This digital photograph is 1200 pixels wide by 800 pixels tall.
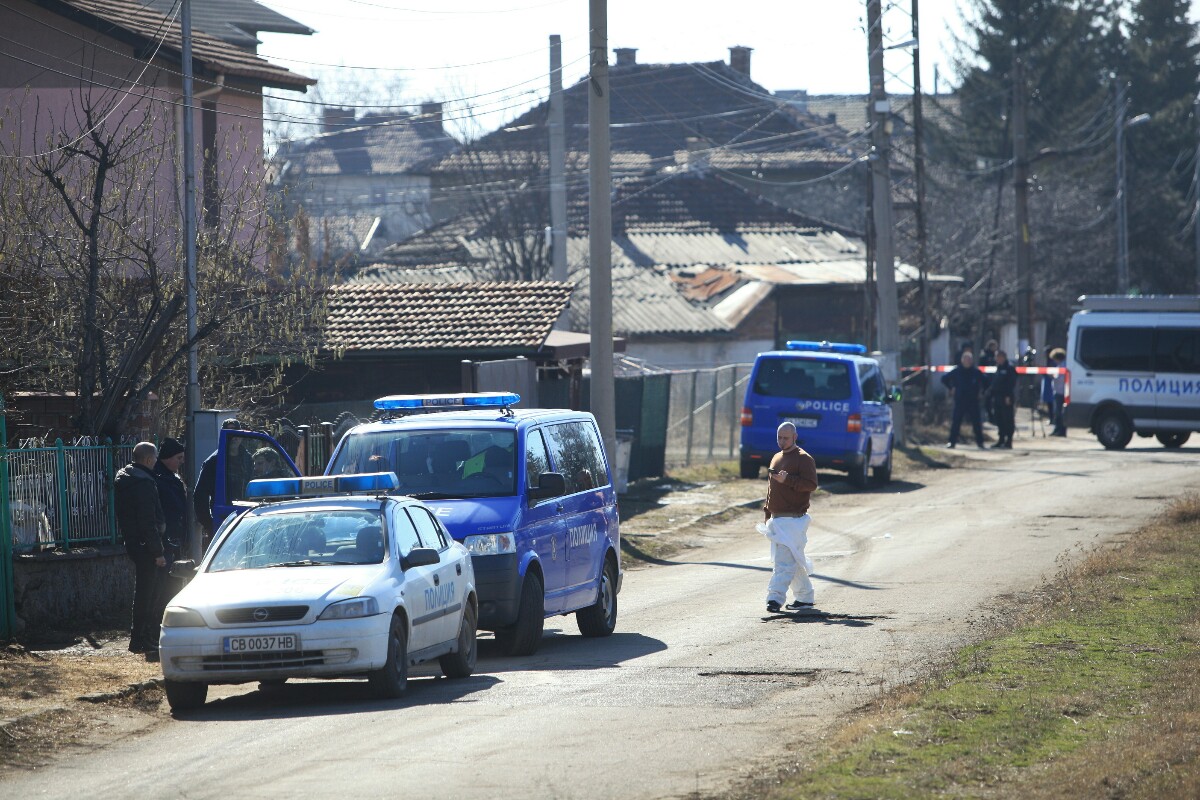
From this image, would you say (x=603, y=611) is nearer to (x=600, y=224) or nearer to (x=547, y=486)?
(x=547, y=486)

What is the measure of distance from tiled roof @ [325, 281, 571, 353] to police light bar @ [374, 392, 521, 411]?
32.8ft

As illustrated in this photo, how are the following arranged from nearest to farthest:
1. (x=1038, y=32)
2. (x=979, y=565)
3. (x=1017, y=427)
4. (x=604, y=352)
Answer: (x=979, y=565), (x=604, y=352), (x=1017, y=427), (x=1038, y=32)

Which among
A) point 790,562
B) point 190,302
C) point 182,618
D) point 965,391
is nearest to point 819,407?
point 965,391

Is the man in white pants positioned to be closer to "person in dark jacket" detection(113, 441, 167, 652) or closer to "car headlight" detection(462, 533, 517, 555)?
"car headlight" detection(462, 533, 517, 555)

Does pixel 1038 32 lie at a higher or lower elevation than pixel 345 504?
higher

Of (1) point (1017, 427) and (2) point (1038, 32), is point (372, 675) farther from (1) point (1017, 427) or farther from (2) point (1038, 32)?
(2) point (1038, 32)

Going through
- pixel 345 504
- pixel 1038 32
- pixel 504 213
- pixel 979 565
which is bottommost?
pixel 979 565

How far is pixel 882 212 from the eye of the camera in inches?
1281

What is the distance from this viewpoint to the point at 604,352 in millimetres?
20844

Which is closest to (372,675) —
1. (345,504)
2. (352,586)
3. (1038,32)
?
(352,586)

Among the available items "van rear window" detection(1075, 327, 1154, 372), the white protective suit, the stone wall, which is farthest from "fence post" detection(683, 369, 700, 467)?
the stone wall

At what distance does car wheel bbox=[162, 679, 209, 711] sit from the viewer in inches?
412

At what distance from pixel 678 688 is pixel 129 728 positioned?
3.43 metres

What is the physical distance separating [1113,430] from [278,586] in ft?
87.3
